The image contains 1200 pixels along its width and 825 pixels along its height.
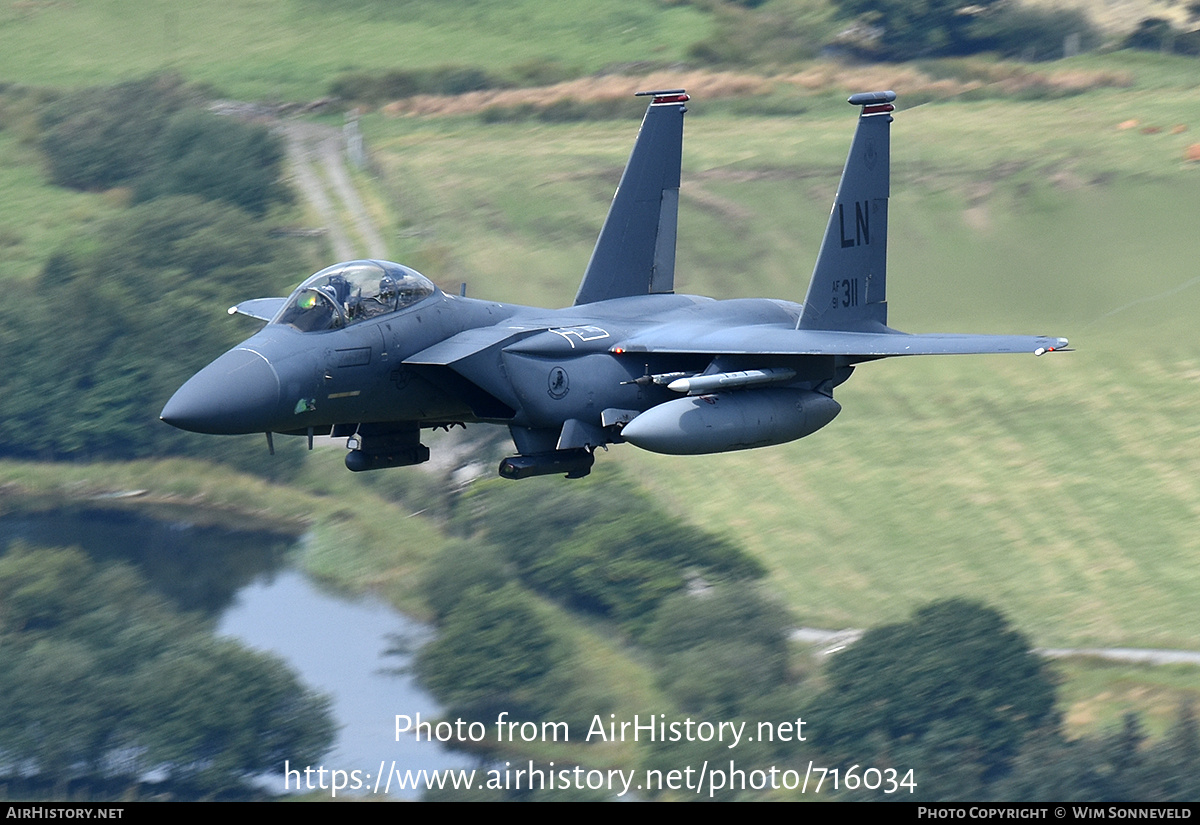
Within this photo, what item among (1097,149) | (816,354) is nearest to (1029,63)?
(1097,149)

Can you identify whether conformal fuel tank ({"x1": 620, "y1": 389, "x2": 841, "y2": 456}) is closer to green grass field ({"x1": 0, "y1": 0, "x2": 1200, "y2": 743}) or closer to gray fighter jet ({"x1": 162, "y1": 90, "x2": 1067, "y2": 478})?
gray fighter jet ({"x1": 162, "y1": 90, "x2": 1067, "y2": 478})

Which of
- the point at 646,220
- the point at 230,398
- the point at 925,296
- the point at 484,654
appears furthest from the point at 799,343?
the point at 484,654

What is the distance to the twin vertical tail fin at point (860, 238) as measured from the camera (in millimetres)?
31859

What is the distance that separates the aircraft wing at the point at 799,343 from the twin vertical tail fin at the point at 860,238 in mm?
1399

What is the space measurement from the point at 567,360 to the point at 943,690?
55121 millimetres

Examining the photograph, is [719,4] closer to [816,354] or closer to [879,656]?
[879,656]

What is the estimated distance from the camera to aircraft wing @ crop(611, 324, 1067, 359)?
28.8m

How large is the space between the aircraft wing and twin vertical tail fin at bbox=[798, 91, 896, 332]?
140 centimetres

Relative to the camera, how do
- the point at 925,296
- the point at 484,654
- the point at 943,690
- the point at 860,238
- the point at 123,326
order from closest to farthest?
1. the point at 860,238
2. the point at 925,296
3. the point at 943,690
4. the point at 484,654
5. the point at 123,326

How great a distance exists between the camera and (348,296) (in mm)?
28203

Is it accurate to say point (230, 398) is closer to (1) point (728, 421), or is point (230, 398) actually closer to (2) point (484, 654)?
(1) point (728, 421)

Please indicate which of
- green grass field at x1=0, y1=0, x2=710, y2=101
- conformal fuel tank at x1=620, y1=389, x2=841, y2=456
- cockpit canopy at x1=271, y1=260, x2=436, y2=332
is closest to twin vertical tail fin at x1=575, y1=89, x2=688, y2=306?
conformal fuel tank at x1=620, y1=389, x2=841, y2=456

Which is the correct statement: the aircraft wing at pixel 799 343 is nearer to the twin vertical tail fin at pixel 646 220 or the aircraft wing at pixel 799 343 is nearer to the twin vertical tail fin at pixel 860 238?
the twin vertical tail fin at pixel 860 238

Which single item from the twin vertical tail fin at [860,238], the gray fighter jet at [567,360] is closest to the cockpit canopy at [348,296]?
the gray fighter jet at [567,360]
